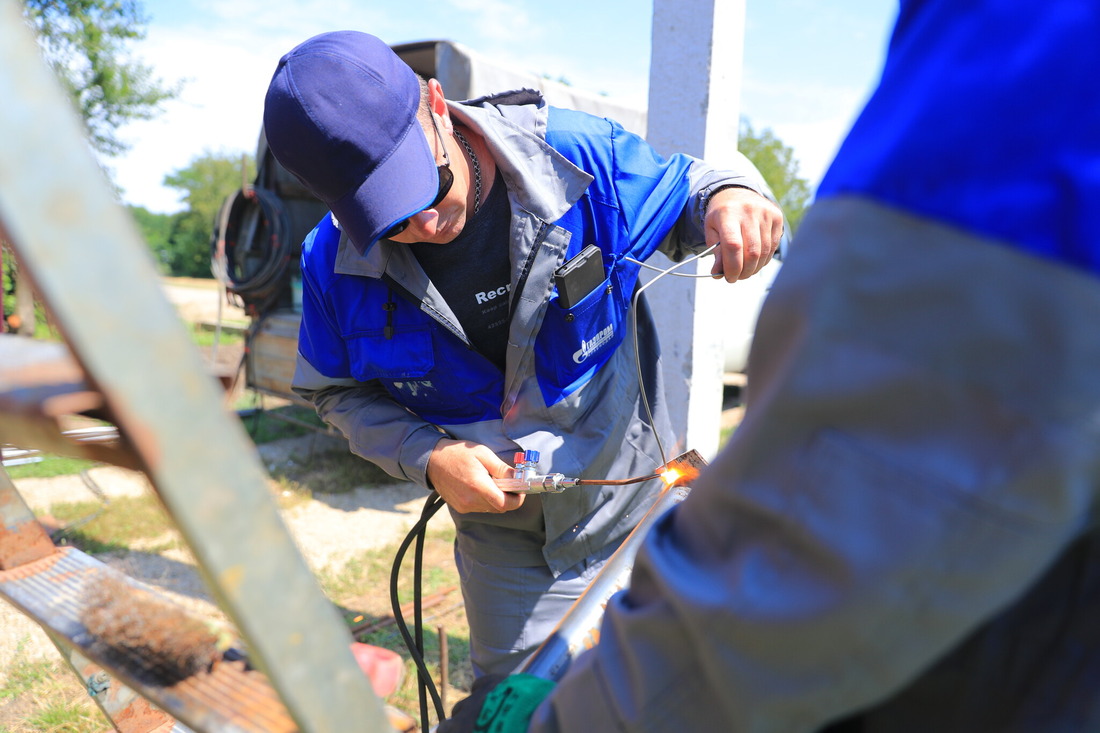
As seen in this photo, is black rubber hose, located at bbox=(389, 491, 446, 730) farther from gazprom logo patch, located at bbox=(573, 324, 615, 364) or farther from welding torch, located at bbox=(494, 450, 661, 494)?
gazprom logo patch, located at bbox=(573, 324, 615, 364)

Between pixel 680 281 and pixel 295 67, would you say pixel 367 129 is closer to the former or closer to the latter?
pixel 295 67

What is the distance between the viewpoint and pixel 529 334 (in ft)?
6.73

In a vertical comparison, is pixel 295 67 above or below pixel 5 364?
above

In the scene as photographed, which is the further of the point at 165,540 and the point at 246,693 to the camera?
the point at 165,540

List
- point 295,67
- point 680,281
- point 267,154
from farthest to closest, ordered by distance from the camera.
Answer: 1. point 267,154
2. point 680,281
3. point 295,67

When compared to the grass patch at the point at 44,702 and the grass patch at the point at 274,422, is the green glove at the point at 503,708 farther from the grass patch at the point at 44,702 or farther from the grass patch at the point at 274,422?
the grass patch at the point at 274,422

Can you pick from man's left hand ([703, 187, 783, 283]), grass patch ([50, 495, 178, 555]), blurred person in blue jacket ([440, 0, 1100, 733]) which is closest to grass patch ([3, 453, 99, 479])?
grass patch ([50, 495, 178, 555])

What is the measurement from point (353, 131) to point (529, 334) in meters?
0.70

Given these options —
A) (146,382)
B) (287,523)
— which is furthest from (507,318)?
(287,523)

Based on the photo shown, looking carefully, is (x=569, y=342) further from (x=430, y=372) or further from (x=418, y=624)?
(x=418, y=624)

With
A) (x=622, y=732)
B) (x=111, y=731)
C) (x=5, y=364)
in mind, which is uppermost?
(x=5, y=364)

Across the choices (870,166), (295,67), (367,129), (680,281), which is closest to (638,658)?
(870,166)

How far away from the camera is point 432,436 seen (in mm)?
2119

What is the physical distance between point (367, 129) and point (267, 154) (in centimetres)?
520
